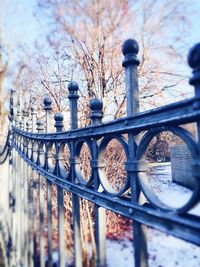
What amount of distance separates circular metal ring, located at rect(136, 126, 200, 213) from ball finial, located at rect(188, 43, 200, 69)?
0.45 feet

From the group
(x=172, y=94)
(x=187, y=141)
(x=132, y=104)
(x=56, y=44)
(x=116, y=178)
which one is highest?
(x=56, y=44)

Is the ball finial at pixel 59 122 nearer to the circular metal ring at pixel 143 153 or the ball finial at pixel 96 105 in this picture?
the ball finial at pixel 96 105

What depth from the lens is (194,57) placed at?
20.7 inches

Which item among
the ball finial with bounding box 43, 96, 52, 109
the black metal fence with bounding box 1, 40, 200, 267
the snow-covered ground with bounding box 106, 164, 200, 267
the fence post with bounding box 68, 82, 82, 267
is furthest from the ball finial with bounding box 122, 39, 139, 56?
the ball finial with bounding box 43, 96, 52, 109

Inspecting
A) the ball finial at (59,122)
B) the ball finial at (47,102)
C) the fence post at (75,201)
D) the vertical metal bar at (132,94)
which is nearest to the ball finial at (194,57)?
the vertical metal bar at (132,94)

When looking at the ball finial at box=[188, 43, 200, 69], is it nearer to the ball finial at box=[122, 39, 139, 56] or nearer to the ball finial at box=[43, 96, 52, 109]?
the ball finial at box=[122, 39, 139, 56]

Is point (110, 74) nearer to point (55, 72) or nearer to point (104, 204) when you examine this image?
point (55, 72)

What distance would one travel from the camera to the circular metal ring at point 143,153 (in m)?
0.55

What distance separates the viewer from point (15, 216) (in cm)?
311

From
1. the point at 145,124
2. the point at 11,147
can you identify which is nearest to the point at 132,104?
the point at 145,124

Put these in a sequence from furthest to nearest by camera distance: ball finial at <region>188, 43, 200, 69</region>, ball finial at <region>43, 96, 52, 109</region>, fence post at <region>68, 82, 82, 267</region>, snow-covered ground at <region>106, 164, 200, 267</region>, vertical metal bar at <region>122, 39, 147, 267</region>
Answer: ball finial at <region>43, 96, 52, 109</region> → snow-covered ground at <region>106, 164, 200, 267</region> → fence post at <region>68, 82, 82, 267</region> → vertical metal bar at <region>122, 39, 147, 267</region> → ball finial at <region>188, 43, 200, 69</region>

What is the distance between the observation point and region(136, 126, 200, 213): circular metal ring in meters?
0.55

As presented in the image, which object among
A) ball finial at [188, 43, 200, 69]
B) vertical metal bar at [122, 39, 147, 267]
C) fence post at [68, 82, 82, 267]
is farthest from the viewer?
fence post at [68, 82, 82, 267]

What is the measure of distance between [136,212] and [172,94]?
406cm
